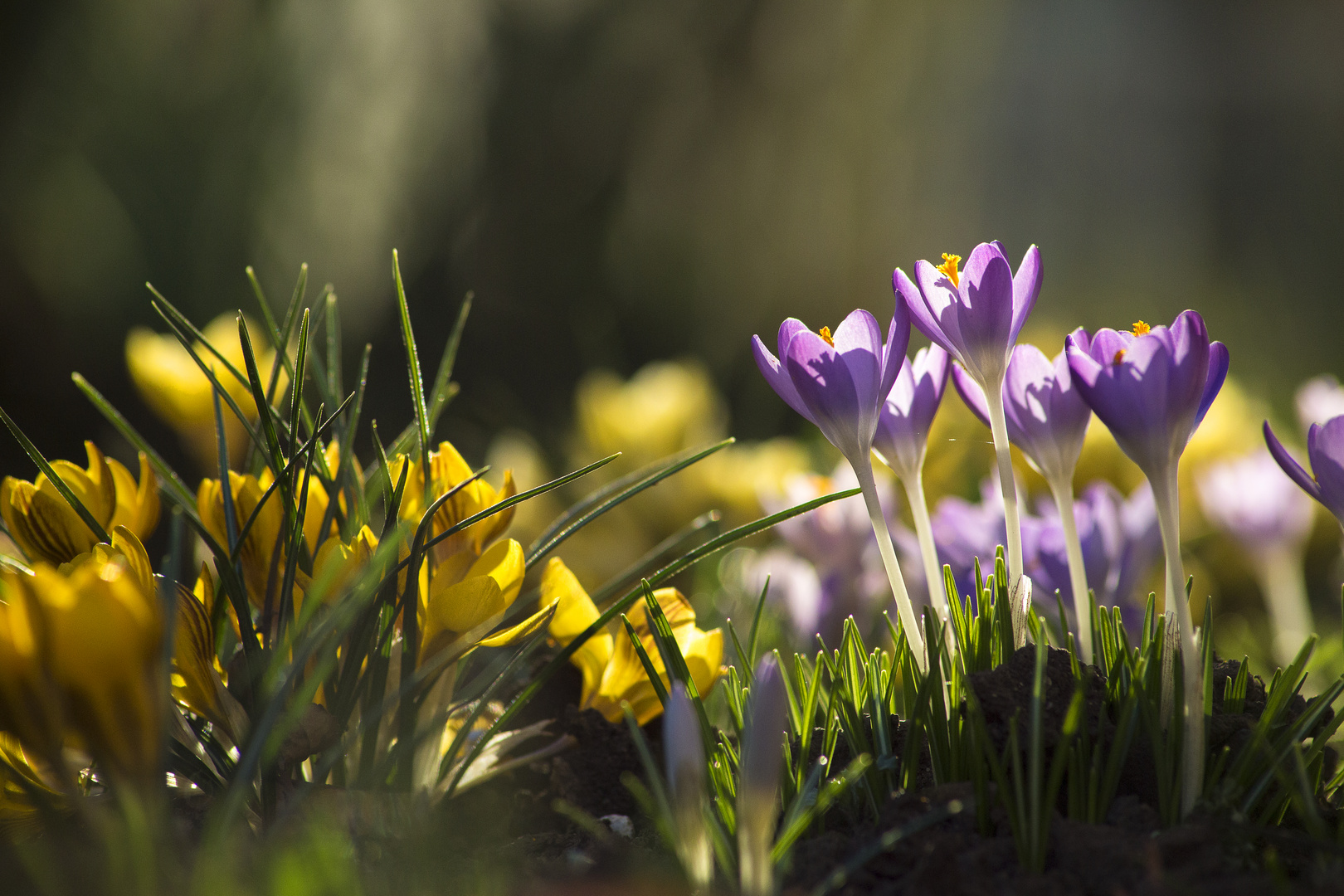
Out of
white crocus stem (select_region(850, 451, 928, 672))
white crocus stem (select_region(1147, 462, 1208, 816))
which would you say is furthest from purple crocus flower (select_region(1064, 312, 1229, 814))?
white crocus stem (select_region(850, 451, 928, 672))

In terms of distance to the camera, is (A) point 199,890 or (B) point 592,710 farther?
(B) point 592,710

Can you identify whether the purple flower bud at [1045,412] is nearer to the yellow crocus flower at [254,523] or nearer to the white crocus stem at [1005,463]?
the white crocus stem at [1005,463]

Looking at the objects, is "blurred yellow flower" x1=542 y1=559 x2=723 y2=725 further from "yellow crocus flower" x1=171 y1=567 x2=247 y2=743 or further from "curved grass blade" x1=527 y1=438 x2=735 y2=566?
"yellow crocus flower" x1=171 y1=567 x2=247 y2=743

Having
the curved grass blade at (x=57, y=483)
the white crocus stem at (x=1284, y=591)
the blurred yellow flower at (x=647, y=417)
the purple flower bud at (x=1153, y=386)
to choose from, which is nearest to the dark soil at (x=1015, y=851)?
the purple flower bud at (x=1153, y=386)

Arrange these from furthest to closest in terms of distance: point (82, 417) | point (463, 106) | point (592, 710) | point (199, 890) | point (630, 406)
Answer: point (463, 106), point (82, 417), point (630, 406), point (592, 710), point (199, 890)

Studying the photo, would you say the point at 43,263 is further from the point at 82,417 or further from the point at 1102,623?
the point at 1102,623

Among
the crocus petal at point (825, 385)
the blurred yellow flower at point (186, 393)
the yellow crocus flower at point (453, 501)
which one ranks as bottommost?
the crocus petal at point (825, 385)

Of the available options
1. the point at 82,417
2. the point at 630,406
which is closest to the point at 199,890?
the point at 630,406

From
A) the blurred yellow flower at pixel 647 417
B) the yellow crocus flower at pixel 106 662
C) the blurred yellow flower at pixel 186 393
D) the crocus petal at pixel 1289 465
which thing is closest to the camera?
the yellow crocus flower at pixel 106 662
